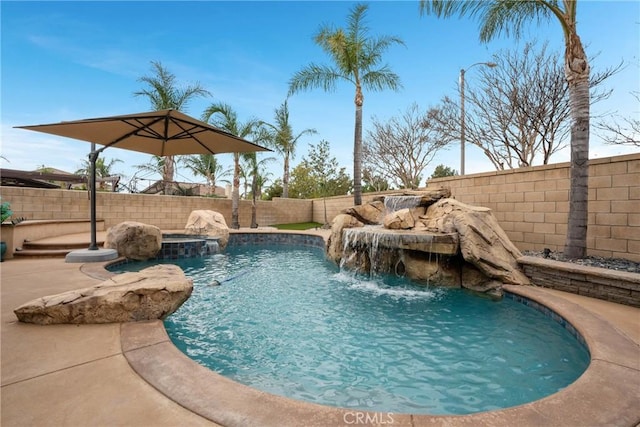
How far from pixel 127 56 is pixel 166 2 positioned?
20.2ft

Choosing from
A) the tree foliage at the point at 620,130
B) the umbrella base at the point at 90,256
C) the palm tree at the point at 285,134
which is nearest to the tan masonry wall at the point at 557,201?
the tree foliage at the point at 620,130

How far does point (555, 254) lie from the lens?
18.0ft

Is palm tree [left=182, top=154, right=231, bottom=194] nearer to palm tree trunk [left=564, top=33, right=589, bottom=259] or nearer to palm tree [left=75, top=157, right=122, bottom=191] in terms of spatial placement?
palm tree [left=75, top=157, right=122, bottom=191]

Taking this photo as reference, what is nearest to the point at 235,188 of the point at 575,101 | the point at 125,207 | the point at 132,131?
the point at 125,207

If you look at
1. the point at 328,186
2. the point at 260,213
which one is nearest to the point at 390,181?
the point at 328,186

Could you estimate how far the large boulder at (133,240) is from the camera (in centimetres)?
700

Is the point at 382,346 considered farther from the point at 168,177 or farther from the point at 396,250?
the point at 168,177

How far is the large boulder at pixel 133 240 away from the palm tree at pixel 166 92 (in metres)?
8.30

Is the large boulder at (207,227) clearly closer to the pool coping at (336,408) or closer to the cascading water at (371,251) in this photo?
the cascading water at (371,251)

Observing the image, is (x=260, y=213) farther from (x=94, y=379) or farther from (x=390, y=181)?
(x=94, y=379)

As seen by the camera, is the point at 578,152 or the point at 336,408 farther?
the point at 578,152

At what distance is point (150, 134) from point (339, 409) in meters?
6.84

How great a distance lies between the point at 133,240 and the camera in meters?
7.18

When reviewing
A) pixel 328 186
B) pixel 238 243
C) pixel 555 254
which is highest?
pixel 328 186
